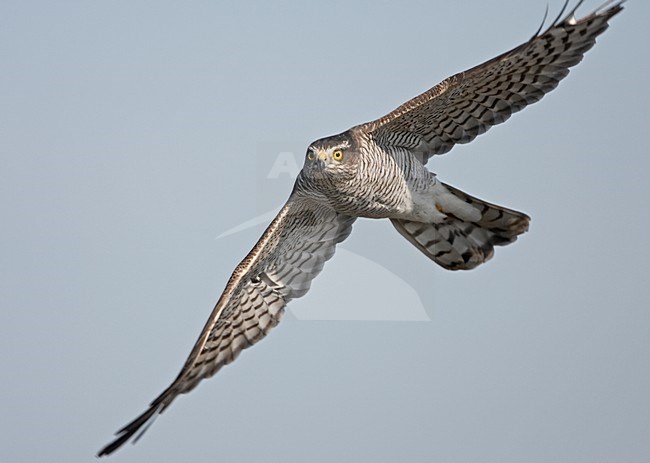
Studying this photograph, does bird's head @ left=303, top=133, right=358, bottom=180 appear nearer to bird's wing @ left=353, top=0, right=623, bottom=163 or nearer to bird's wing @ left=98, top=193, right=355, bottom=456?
bird's wing @ left=353, top=0, right=623, bottom=163

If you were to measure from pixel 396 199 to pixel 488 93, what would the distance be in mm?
1264

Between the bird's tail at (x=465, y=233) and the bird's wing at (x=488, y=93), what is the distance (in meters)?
0.58

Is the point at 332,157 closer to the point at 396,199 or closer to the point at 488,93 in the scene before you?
the point at 396,199

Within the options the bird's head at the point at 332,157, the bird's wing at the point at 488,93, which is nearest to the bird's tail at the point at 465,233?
the bird's wing at the point at 488,93

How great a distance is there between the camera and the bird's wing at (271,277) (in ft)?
36.4

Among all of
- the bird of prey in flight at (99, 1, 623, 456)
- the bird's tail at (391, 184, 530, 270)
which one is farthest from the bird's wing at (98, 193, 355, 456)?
the bird's tail at (391, 184, 530, 270)

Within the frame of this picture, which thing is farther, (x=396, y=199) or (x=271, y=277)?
(x=271, y=277)

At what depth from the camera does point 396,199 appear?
10.9 meters

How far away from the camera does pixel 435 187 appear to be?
438 inches

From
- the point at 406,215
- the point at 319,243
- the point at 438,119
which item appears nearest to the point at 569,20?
the point at 438,119

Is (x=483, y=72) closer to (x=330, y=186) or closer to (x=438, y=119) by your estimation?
(x=438, y=119)

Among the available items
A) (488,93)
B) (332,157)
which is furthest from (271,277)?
(488,93)

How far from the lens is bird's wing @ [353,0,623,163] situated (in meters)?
10.1

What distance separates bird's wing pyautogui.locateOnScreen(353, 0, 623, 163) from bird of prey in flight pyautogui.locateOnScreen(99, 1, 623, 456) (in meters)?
0.01
